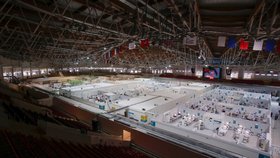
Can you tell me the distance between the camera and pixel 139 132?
662cm

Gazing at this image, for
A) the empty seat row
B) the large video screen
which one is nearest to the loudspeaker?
the empty seat row

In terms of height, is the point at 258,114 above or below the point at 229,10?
below

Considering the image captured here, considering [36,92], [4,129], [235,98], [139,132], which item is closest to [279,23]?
[139,132]

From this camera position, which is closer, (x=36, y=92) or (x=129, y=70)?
(x=36, y=92)

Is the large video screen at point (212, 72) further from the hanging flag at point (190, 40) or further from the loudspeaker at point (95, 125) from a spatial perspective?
the loudspeaker at point (95, 125)

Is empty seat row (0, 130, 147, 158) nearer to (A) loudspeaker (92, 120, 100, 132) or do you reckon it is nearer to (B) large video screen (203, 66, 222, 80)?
(A) loudspeaker (92, 120, 100, 132)

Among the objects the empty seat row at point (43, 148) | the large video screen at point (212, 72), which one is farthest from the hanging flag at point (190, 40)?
the large video screen at point (212, 72)

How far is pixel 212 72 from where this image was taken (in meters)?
23.3

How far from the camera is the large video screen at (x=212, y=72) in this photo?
2302cm

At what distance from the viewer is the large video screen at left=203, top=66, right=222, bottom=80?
23.0 metres

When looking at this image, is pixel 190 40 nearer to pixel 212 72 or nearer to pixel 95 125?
pixel 95 125

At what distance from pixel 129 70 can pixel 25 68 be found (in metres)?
20.6

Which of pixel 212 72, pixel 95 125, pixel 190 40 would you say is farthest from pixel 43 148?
pixel 212 72

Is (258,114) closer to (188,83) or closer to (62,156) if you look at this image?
(188,83)
